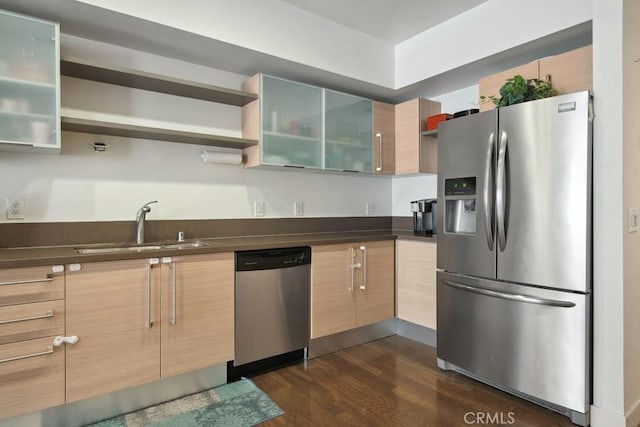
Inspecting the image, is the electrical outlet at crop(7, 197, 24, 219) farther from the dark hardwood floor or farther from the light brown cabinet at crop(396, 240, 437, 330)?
the light brown cabinet at crop(396, 240, 437, 330)

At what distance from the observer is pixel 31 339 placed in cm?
173

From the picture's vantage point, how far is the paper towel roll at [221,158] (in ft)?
8.84

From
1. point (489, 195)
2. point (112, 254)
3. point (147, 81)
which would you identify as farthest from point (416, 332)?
point (147, 81)

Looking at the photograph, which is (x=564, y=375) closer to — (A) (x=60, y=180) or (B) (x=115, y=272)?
(B) (x=115, y=272)

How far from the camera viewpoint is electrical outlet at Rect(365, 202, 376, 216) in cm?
374

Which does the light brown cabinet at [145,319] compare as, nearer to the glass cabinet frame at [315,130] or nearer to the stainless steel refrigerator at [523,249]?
the glass cabinet frame at [315,130]

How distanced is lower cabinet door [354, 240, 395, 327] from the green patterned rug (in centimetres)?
112

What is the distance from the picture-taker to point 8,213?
2092 millimetres

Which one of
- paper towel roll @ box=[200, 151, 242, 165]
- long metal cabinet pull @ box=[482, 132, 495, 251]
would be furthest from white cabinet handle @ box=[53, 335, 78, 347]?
long metal cabinet pull @ box=[482, 132, 495, 251]

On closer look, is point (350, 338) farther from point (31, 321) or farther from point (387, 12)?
A: point (387, 12)

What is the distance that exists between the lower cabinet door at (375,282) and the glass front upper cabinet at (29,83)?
7.24 ft

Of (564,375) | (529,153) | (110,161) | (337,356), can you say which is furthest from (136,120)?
(564,375)

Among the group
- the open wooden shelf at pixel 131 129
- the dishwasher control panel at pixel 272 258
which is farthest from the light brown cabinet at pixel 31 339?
the dishwasher control panel at pixel 272 258
